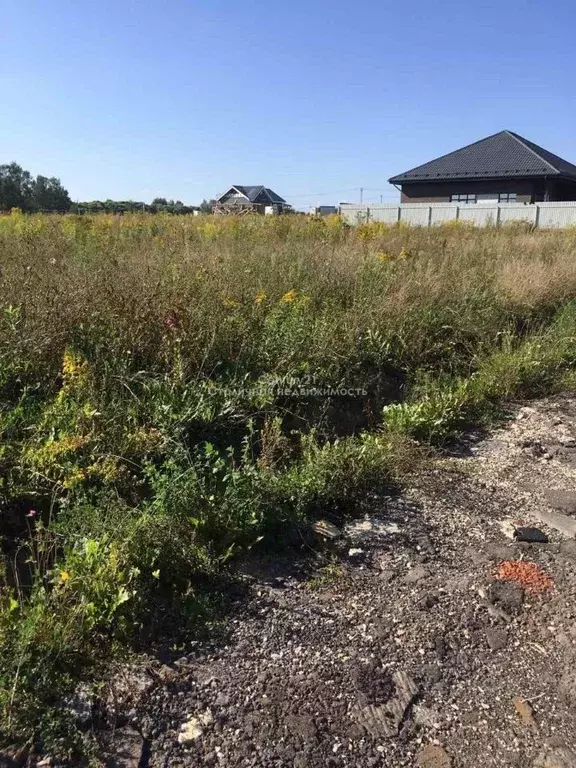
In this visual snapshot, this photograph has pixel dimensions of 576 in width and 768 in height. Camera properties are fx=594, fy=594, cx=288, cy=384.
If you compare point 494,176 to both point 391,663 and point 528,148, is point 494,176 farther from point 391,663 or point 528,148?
point 391,663

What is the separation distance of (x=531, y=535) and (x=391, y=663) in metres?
1.29

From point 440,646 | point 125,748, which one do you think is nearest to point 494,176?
point 440,646

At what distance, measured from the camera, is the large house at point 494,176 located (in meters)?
33.1

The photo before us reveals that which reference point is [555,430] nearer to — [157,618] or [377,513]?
[377,513]

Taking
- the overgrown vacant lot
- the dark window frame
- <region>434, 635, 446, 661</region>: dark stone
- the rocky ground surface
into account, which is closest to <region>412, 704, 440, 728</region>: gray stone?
the rocky ground surface

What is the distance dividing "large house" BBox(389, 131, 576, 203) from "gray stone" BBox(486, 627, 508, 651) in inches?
1355

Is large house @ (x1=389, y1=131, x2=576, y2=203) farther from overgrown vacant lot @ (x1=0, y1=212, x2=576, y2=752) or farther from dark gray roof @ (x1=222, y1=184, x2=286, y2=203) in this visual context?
overgrown vacant lot @ (x1=0, y1=212, x2=576, y2=752)

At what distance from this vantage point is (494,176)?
33.6 meters

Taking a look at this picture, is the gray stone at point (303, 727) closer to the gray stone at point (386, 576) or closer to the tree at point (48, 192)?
the gray stone at point (386, 576)

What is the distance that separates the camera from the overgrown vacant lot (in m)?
2.26

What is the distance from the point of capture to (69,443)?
3.13m

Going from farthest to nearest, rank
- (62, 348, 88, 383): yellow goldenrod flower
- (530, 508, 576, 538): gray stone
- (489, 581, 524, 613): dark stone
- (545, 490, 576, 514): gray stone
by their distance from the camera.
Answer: (62, 348, 88, 383): yellow goldenrod flower, (545, 490, 576, 514): gray stone, (530, 508, 576, 538): gray stone, (489, 581, 524, 613): dark stone

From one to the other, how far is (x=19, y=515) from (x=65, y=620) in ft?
3.32

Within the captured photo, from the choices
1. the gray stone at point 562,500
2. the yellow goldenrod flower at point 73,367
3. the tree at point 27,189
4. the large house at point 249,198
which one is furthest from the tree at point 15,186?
the gray stone at point 562,500
